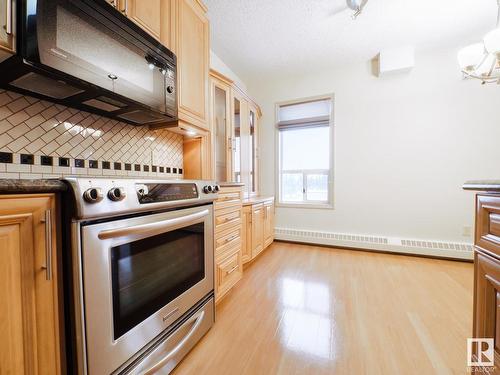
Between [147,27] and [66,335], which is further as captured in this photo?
[147,27]

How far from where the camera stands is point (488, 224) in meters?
0.82

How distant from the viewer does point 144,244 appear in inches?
36.1

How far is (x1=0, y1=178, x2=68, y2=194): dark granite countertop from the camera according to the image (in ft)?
1.71

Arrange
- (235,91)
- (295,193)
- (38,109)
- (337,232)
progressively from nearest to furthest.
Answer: (38,109) < (235,91) < (337,232) < (295,193)

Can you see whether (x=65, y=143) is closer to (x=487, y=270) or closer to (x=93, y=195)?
(x=93, y=195)

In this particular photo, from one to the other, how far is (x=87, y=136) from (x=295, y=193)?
9.45 feet

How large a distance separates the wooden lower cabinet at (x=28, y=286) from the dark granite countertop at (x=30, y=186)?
17 millimetres

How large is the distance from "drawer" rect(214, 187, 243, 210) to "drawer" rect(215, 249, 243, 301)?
42cm

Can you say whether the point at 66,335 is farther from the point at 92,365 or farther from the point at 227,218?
the point at 227,218

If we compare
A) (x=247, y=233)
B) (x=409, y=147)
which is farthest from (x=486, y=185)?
(x=409, y=147)

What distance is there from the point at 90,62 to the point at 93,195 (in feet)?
2.12

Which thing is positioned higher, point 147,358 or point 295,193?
point 295,193

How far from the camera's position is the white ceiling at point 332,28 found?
78.6 inches

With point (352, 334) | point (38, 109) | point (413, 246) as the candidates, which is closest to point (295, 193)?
point (413, 246)
